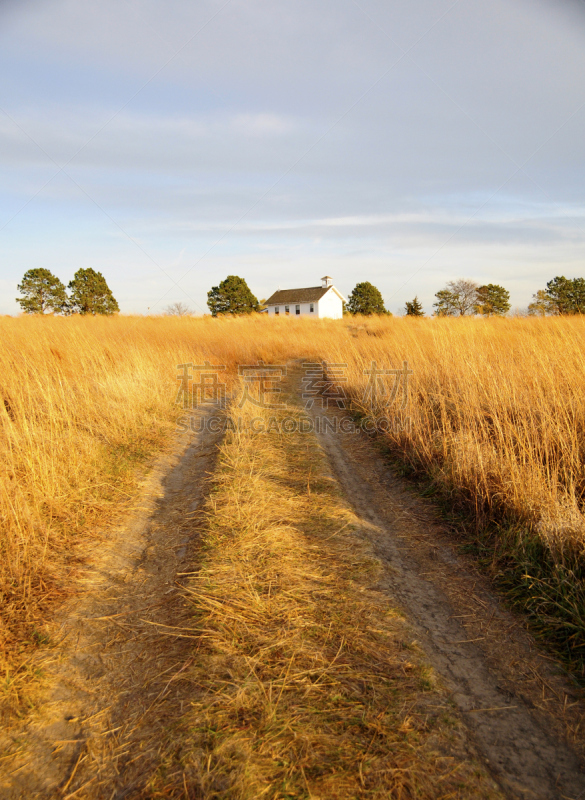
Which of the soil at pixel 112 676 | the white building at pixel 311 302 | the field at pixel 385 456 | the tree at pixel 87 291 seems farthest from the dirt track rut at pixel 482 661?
the white building at pixel 311 302

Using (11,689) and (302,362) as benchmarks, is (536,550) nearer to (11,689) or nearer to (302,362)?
(11,689)

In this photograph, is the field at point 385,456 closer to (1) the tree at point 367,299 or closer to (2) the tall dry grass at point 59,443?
(2) the tall dry grass at point 59,443

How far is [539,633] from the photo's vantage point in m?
2.19

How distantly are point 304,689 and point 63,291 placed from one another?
103 ft

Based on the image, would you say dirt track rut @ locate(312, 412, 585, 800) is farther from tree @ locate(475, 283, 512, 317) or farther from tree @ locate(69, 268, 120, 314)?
tree @ locate(69, 268, 120, 314)

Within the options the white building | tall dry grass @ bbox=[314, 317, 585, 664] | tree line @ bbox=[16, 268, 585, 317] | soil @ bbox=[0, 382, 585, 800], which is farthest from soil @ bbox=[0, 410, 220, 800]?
the white building

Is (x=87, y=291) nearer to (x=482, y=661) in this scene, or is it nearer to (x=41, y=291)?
(x=41, y=291)

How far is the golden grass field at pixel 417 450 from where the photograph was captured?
2.49 m

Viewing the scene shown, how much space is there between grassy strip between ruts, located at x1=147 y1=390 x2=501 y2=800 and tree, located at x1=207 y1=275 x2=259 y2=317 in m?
35.7

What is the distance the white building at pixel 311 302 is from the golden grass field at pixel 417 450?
3725 cm

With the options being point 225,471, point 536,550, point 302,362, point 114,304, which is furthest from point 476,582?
point 114,304

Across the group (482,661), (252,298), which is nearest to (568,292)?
(482,661)

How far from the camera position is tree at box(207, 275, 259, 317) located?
121 feet

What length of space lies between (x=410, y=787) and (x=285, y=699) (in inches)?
22.2
